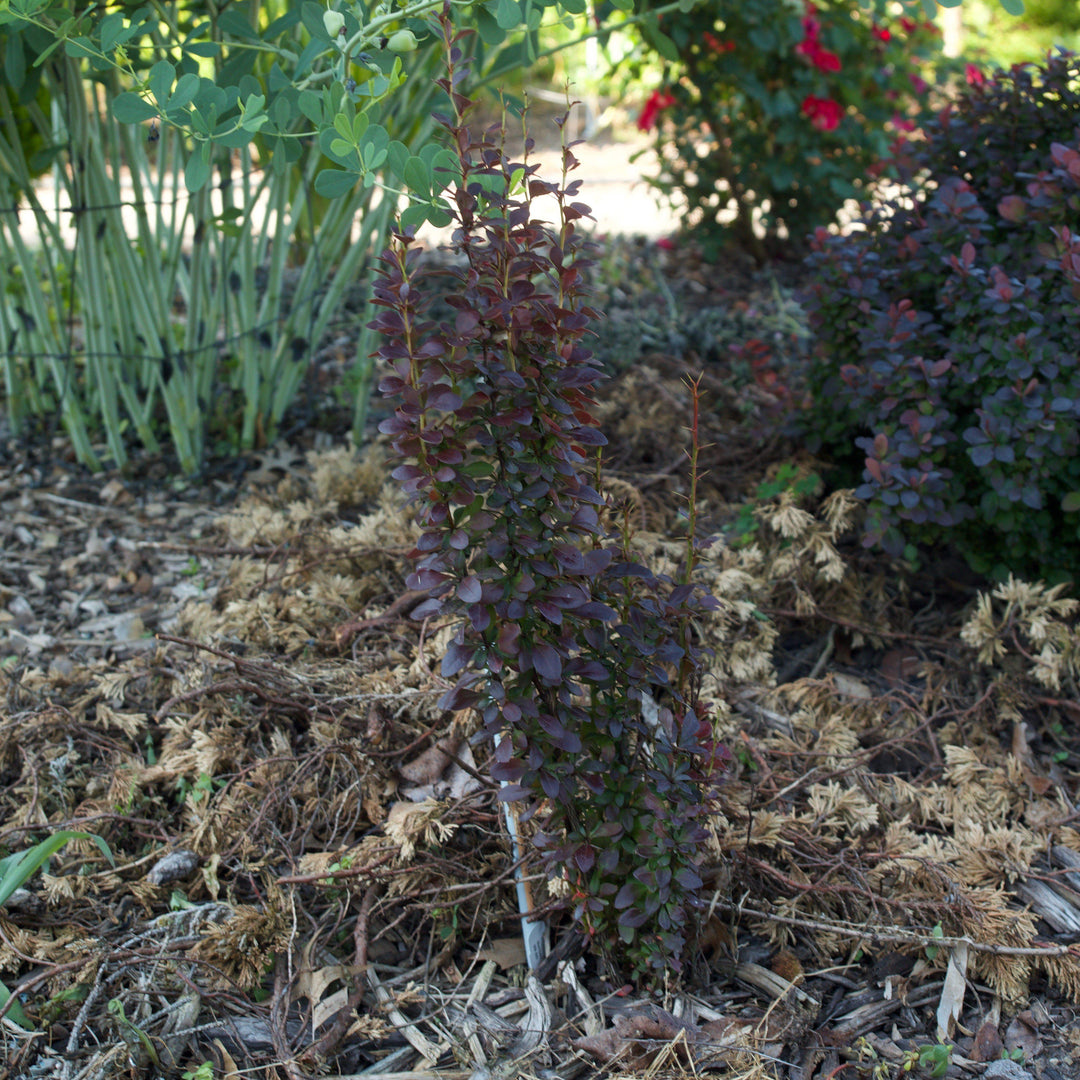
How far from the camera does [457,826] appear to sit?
1.74 metres

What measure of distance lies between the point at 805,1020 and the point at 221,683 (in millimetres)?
1282

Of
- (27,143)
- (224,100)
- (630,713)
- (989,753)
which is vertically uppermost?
(27,143)

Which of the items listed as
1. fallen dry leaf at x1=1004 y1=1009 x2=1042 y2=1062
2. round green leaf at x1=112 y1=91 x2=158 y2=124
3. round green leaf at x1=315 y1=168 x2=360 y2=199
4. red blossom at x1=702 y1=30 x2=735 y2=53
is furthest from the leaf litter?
red blossom at x1=702 y1=30 x2=735 y2=53

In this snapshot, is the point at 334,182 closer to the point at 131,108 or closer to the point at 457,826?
the point at 131,108

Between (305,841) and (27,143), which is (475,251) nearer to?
(305,841)

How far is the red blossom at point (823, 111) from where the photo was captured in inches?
164

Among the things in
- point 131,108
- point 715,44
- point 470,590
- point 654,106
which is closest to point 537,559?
point 470,590

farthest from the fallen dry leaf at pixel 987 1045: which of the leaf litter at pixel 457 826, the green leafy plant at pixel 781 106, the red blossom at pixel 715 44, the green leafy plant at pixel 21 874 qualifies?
the red blossom at pixel 715 44

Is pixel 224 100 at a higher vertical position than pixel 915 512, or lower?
higher

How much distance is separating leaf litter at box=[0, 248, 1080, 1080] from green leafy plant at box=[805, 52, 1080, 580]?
0.19 meters

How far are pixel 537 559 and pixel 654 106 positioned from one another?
3.96 metres

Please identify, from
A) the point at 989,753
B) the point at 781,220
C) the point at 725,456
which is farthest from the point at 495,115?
the point at 989,753

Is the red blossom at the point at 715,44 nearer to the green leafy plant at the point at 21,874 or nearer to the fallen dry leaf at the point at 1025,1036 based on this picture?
the fallen dry leaf at the point at 1025,1036

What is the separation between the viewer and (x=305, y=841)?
5.90 ft
